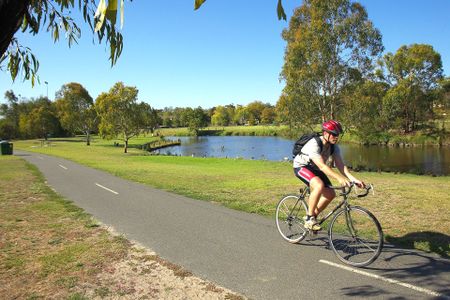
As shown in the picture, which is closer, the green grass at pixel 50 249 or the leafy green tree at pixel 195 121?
the green grass at pixel 50 249

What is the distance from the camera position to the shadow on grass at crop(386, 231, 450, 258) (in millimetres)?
6297

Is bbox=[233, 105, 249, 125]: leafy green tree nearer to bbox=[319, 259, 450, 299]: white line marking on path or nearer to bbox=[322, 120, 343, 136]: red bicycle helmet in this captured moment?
bbox=[322, 120, 343, 136]: red bicycle helmet


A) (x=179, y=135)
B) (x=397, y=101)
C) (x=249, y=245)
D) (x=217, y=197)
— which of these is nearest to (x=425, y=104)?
(x=397, y=101)

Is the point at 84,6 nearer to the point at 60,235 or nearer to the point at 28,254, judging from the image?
the point at 28,254

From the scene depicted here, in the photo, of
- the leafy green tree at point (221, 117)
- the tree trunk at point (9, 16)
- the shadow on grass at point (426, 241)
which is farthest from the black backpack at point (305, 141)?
the leafy green tree at point (221, 117)

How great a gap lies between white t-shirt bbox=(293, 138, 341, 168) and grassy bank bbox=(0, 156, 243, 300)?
2584 millimetres

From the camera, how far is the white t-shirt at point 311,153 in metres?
6.11

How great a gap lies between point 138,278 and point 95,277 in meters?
0.65

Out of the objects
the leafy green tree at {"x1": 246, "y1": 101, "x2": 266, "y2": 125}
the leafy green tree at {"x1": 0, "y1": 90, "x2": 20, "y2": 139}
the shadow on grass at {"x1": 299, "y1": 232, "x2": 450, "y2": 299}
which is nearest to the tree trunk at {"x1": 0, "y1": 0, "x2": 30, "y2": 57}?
the shadow on grass at {"x1": 299, "y1": 232, "x2": 450, "y2": 299}

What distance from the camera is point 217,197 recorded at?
12.2 m

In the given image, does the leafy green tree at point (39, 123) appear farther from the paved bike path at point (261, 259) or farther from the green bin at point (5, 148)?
the paved bike path at point (261, 259)

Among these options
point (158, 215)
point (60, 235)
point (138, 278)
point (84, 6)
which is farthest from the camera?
point (158, 215)

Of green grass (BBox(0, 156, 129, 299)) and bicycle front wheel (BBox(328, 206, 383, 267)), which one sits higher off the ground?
bicycle front wheel (BBox(328, 206, 383, 267))

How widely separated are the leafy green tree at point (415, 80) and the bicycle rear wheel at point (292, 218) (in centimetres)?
5671
